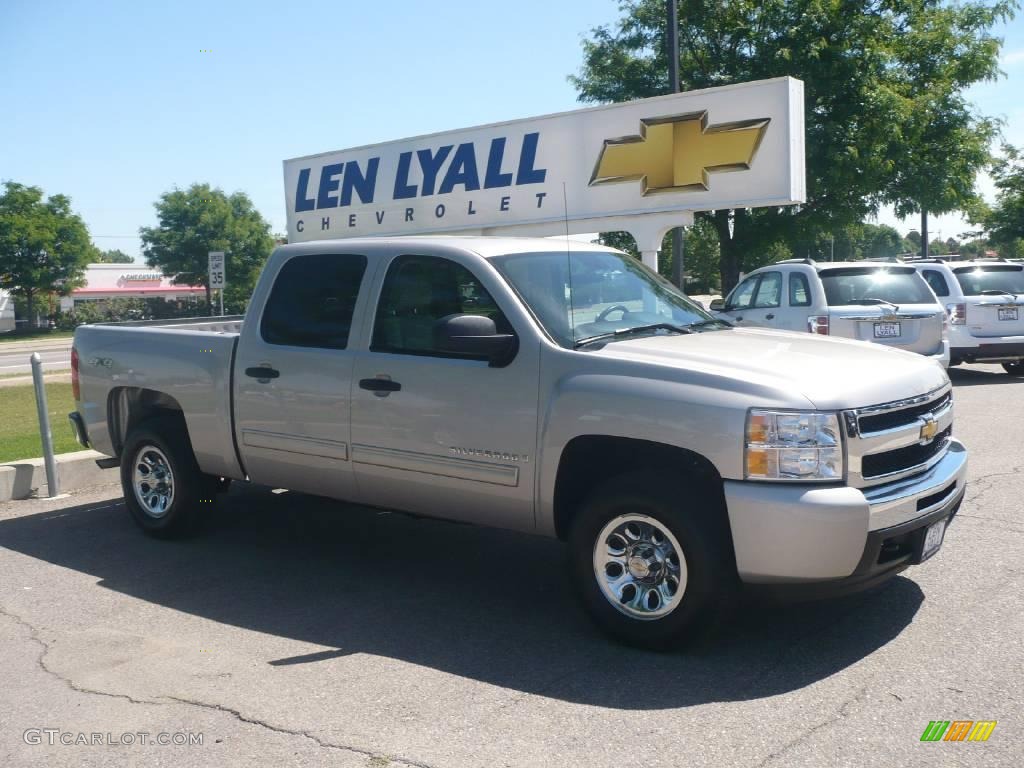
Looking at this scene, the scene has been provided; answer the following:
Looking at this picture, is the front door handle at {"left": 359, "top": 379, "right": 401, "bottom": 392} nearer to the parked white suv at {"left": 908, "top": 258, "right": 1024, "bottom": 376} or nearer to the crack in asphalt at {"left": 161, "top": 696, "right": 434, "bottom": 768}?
the crack in asphalt at {"left": 161, "top": 696, "right": 434, "bottom": 768}

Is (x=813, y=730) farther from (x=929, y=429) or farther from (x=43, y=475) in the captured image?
(x=43, y=475)

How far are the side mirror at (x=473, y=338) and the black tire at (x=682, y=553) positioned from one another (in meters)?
0.85

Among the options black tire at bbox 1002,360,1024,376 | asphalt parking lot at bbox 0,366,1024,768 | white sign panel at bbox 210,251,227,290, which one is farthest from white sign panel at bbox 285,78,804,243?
asphalt parking lot at bbox 0,366,1024,768

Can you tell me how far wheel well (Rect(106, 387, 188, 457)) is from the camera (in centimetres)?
703

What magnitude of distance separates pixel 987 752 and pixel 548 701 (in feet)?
5.36

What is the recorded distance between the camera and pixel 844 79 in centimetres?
2327

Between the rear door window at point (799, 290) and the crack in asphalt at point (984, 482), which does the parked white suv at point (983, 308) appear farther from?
the crack in asphalt at point (984, 482)

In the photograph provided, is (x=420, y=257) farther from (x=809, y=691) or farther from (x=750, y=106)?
(x=750, y=106)

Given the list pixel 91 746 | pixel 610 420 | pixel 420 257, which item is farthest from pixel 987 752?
pixel 420 257

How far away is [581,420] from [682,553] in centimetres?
78

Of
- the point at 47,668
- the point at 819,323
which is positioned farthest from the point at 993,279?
the point at 47,668

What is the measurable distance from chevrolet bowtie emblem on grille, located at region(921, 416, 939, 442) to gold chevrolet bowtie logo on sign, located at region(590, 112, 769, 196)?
8.46m

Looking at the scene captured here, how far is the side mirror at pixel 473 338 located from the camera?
4.98m

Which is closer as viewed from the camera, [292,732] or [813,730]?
[813,730]
